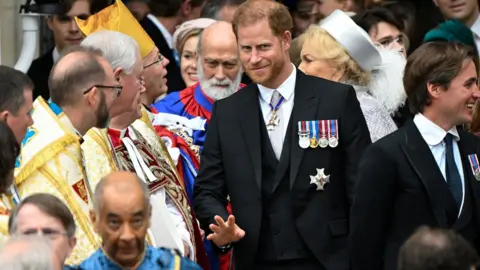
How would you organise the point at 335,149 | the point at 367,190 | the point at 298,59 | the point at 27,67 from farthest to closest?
the point at 27,67 < the point at 298,59 < the point at 335,149 < the point at 367,190

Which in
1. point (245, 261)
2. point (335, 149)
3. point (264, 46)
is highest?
point (264, 46)

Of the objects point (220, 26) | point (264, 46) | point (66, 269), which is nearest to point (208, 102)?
point (220, 26)

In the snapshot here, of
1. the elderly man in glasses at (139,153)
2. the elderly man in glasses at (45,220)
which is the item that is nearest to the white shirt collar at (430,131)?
the elderly man in glasses at (139,153)

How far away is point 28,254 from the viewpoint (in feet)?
19.1

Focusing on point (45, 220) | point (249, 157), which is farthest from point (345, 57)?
point (45, 220)

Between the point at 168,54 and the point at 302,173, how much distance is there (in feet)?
11.2

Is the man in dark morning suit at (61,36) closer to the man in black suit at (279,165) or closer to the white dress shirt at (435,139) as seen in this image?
the man in black suit at (279,165)

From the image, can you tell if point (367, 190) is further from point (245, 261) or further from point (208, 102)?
point (208, 102)

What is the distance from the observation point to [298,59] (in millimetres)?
10016

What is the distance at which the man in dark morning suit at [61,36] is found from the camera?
10.7 metres

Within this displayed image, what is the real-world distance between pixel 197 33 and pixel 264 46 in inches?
90.4

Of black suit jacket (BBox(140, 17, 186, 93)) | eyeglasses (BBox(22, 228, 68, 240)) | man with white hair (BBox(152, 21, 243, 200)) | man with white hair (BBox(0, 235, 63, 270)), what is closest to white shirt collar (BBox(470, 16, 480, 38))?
man with white hair (BBox(152, 21, 243, 200))

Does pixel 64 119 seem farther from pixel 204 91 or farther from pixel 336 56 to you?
pixel 336 56

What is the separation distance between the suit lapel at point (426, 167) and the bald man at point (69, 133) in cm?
157
